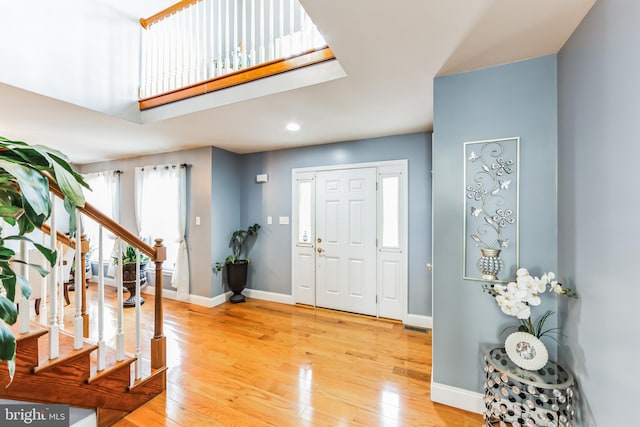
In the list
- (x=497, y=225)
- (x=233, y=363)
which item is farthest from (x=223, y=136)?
(x=497, y=225)

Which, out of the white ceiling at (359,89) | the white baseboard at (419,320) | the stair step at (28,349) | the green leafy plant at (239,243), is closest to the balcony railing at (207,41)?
the white ceiling at (359,89)

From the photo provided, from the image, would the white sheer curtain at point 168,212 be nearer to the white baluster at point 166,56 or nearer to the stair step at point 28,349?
the white baluster at point 166,56

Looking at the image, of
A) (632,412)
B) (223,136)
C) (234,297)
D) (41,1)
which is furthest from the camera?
(234,297)

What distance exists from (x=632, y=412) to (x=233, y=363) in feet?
8.08

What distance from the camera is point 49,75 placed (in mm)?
2232

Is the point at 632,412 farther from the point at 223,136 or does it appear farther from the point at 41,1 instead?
the point at 41,1

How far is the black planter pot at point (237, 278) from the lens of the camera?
12.9 ft

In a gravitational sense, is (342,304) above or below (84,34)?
below

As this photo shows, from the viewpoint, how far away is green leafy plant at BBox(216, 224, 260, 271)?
4.03 meters

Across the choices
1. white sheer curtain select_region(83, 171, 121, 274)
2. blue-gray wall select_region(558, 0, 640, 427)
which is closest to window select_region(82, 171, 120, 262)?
white sheer curtain select_region(83, 171, 121, 274)

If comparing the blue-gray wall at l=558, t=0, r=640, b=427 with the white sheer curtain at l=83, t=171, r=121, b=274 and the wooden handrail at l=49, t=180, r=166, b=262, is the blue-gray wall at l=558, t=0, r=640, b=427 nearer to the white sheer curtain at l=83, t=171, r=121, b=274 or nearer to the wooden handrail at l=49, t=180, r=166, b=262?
the wooden handrail at l=49, t=180, r=166, b=262

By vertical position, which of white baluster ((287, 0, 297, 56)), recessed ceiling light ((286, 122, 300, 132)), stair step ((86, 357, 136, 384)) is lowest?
stair step ((86, 357, 136, 384))

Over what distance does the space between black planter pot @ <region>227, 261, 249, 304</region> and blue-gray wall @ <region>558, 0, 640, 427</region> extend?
11.7 feet

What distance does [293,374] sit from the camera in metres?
2.24
